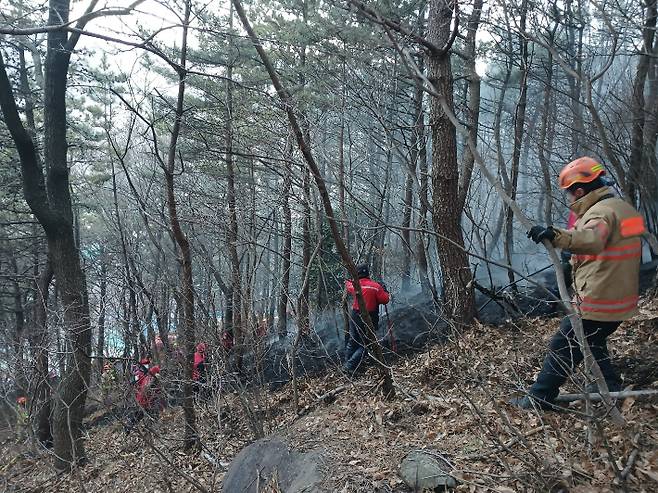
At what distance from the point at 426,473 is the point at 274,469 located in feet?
5.89

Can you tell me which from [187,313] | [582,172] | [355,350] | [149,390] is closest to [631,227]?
[582,172]

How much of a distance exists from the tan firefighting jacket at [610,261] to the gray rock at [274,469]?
2.50 m

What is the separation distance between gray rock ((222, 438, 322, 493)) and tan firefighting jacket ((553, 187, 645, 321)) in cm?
250

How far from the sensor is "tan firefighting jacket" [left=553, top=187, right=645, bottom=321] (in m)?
3.20

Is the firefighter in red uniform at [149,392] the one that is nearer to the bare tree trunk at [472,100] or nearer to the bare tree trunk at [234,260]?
the bare tree trunk at [234,260]

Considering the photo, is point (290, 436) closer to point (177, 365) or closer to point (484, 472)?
point (484, 472)

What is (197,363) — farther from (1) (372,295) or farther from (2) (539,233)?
(2) (539,233)

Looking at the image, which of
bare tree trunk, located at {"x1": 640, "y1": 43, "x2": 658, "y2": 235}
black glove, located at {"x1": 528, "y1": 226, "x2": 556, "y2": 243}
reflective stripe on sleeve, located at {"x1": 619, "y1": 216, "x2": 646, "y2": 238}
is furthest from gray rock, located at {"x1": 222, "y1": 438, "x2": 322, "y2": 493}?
bare tree trunk, located at {"x1": 640, "y1": 43, "x2": 658, "y2": 235}

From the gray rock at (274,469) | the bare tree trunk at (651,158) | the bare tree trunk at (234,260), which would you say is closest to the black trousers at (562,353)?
the gray rock at (274,469)

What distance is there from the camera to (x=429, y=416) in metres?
4.61

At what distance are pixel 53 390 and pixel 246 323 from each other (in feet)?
17.0

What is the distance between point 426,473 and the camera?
11.0 feet

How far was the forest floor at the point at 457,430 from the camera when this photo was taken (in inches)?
111

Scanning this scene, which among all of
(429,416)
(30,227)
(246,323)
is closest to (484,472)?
(429,416)
